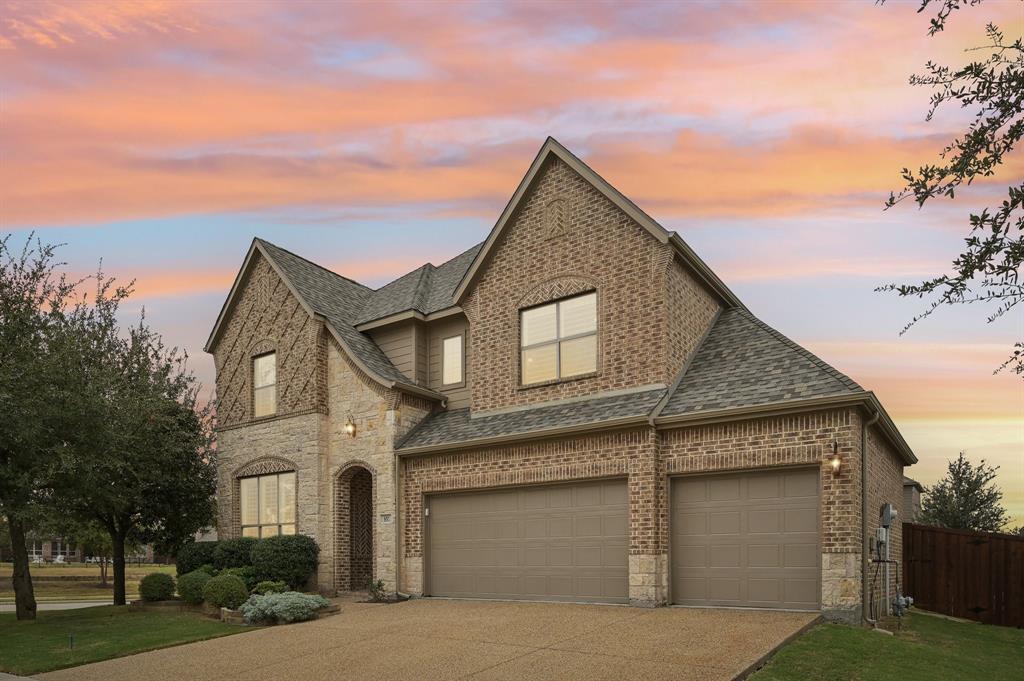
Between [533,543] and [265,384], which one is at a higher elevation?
[265,384]

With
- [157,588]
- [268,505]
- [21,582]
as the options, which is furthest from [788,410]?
[21,582]

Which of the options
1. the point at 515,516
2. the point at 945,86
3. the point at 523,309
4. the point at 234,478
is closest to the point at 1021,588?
the point at 515,516

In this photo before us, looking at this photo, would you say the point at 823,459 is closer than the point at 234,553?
Yes

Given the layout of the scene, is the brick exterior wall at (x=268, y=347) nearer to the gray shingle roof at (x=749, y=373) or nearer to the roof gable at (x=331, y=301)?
the roof gable at (x=331, y=301)

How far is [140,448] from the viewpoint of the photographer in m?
20.7

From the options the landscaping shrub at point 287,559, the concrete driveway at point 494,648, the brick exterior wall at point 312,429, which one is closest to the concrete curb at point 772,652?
the concrete driveway at point 494,648

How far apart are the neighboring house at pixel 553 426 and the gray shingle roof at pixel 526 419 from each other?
8cm

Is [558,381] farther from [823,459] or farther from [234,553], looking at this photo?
[234,553]

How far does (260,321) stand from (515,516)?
10692mm

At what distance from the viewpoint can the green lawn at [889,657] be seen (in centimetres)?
1005

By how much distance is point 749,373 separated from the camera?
626 inches

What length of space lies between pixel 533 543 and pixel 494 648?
530 cm

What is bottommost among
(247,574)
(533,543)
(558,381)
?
(247,574)

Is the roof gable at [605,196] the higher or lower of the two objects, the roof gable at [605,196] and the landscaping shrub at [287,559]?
the higher
